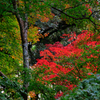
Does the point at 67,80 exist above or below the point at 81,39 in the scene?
below

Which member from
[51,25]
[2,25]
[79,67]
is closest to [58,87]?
[79,67]

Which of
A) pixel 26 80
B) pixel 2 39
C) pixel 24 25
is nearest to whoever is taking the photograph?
pixel 26 80

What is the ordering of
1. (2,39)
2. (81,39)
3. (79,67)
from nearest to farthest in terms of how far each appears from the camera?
1. (79,67)
2. (2,39)
3. (81,39)

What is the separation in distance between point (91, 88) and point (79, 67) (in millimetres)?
3196

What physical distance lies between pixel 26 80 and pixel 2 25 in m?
3.99

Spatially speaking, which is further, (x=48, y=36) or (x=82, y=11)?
(x=48, y=36)

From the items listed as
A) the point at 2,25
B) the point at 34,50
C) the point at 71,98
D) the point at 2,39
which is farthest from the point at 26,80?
the point at 34,50

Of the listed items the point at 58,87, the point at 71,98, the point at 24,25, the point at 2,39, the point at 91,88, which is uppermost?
the point at 24,25

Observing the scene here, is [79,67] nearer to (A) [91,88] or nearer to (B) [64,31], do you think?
(A) [91,88]

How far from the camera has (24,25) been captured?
6.19 m

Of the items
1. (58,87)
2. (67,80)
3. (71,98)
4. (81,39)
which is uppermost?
(81,39)

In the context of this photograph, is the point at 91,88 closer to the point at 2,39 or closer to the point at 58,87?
the point at 58,87

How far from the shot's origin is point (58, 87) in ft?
14.4

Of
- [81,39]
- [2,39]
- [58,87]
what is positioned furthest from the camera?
[81,39]
